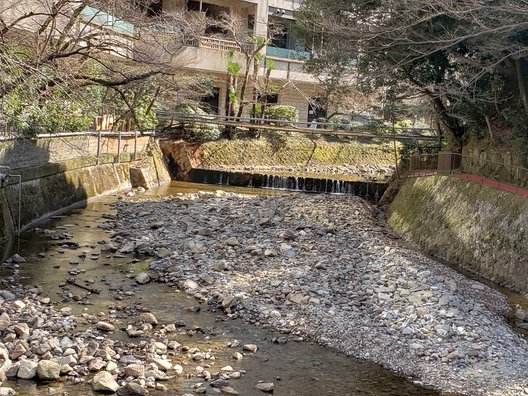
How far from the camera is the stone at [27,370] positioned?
797cm

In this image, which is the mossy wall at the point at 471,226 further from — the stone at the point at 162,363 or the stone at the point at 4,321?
the stone at the point at 4,321

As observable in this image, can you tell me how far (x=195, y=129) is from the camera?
31.2 meters

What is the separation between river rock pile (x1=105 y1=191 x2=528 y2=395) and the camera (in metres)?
9.61

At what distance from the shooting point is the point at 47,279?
1230 cm

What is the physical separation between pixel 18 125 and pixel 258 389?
11.3 metres

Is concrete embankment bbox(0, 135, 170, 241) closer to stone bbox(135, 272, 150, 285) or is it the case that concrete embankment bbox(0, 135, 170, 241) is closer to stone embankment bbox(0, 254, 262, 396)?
stone bbox(135, 272, 150, 285)

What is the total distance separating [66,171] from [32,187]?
8.58ft

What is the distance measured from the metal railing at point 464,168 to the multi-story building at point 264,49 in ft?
40.9

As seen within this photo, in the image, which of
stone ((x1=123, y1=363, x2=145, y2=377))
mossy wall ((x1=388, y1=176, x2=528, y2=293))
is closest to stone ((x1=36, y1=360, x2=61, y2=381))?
stone ((x1=123, y1=363, x2=145, y2=377))

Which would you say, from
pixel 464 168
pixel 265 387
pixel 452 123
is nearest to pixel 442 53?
pixel 452 123

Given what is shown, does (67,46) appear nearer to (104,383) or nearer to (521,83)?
(104,383)

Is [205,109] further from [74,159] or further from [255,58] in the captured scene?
[74,159]

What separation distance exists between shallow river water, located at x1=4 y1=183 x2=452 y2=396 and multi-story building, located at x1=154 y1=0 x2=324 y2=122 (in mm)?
20933

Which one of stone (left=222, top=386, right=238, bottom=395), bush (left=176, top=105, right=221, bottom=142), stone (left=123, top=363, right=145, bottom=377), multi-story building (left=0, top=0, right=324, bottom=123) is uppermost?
multi-story building (left=0, top=0, right=324, bottom=123)
